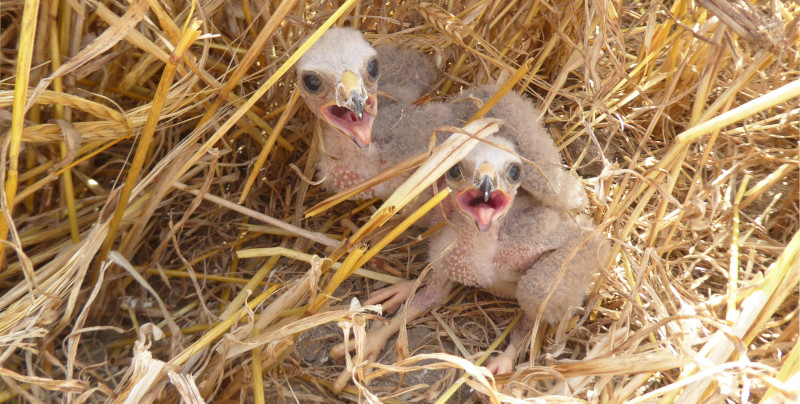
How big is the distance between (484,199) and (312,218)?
79 centimetres

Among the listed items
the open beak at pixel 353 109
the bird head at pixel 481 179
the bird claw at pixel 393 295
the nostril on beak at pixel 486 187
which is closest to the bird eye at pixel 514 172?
the bird head at pixel 481 179

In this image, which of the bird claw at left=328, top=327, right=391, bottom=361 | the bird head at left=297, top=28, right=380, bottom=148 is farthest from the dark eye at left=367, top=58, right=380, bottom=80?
the bird claw at left=328, top=327, right=391, bottom=361

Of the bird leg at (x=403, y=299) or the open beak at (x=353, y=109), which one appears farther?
the bird leg at (x=403, y=299)

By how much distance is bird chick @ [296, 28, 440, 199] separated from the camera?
5.82ft

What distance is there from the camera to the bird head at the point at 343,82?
67.7 inches

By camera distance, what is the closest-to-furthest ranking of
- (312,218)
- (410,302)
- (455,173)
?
(455,173)
(410,302)
(312,218)

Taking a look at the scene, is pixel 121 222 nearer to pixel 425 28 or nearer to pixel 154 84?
pixel 154 84

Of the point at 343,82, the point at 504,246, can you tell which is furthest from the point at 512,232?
the point at 343,82

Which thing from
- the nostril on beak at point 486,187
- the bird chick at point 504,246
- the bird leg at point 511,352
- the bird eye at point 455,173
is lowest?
the bird leg at point 511,352

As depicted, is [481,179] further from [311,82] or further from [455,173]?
[311,82]

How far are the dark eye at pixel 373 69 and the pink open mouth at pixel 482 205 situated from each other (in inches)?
17.0

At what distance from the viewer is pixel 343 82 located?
5.64 ft

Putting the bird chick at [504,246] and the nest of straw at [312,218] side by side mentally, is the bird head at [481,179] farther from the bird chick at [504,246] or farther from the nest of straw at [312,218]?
the nest of straw at [312,218]

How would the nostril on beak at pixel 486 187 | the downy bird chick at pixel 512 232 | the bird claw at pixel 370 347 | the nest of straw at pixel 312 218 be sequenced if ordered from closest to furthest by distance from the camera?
the nest of straw at pixel 312 218
the nostril on beak at pixel 486 187
the downy bird chick at pixel 512 232
the bird claw at pixel 370 347
